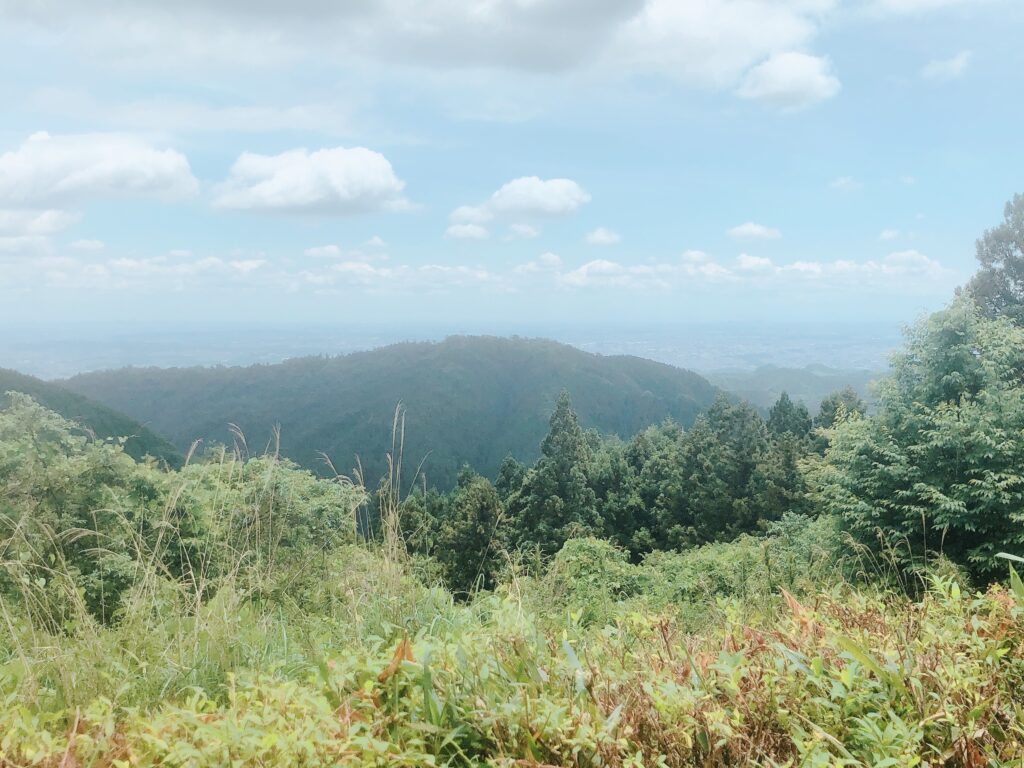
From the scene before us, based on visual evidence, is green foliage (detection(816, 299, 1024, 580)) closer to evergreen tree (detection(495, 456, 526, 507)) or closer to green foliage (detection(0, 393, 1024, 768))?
green foliage (detection(0, 393, 1024, 768))

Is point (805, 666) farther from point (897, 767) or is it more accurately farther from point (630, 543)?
point (630, 543)

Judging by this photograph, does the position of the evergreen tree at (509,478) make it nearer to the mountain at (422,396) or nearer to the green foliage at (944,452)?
the green foliage at (944,452)

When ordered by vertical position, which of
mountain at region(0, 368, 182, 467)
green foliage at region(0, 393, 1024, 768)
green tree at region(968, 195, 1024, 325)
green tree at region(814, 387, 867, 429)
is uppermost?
green tree at region(968, 195, 1024, 325)

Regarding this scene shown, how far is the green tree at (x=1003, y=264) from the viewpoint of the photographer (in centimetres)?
3081

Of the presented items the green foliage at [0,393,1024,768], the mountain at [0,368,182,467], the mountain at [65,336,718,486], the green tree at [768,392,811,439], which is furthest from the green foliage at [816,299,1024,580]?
the mountain at [65,336,718,486]

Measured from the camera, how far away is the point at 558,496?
33.5 metres

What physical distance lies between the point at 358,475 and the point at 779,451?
32.2m

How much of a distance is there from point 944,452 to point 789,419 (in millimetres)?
33017

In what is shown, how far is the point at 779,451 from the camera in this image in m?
32.9

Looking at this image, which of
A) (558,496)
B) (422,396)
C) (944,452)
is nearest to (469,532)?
(558,496)

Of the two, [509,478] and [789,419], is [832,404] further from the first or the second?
[509,478]

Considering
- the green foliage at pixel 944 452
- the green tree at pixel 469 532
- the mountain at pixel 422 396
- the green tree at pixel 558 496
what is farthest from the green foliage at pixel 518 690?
the mountain at pixel 422 396

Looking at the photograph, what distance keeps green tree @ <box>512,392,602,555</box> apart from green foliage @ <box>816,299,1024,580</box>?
19.9m

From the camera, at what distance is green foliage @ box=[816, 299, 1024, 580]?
1031cm
